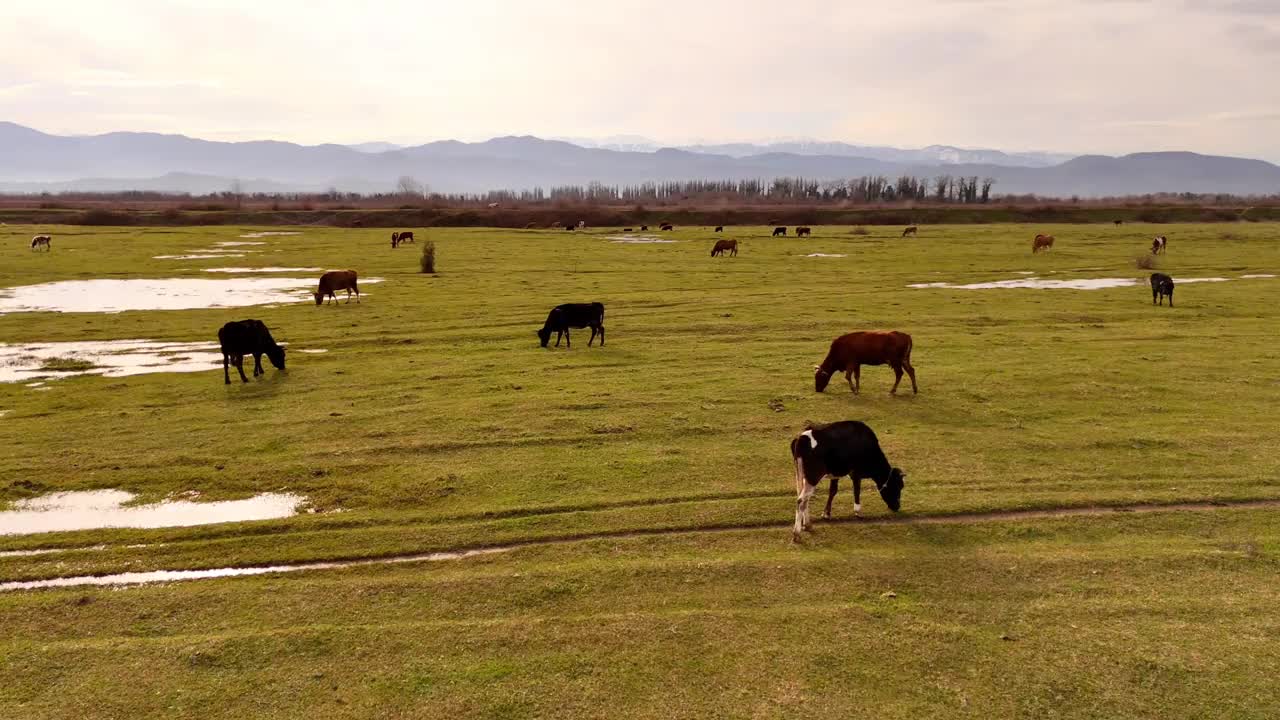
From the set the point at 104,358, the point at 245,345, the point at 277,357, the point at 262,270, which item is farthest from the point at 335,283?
the point at 262,270

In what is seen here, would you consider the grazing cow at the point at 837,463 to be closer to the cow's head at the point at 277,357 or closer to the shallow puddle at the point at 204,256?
the cow's head at the point at 277,357

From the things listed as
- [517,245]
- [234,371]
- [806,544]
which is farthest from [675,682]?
[517,245]

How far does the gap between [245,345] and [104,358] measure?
6.66 metres

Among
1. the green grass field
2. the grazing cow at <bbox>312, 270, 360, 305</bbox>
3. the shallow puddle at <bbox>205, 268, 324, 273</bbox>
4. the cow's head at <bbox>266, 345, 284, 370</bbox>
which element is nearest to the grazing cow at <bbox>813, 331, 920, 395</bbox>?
the green grass field

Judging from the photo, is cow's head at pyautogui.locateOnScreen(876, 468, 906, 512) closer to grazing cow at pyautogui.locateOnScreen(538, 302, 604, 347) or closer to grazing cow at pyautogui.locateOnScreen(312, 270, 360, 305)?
grazing cow at pyautogui.locateOnScreen(538, 302, 604, 347)

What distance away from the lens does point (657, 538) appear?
1148 cm

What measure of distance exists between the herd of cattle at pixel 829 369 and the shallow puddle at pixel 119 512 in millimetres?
8081

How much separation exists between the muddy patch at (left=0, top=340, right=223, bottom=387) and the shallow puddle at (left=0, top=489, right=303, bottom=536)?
10.3 meters

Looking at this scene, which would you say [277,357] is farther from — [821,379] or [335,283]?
[821,379]

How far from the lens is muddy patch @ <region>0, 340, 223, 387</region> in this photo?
22.3 metres

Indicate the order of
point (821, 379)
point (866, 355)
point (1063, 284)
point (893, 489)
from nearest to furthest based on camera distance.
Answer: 1. point (893, 489)
2. point (866, 355)
3. point (821, 379)
4. point (1063, 284)

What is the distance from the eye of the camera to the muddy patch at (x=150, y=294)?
3416cm

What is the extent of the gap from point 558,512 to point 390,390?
9562 mm

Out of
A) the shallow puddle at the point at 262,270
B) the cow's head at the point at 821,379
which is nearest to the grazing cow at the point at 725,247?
the shallow puddle at the point at 262,270
